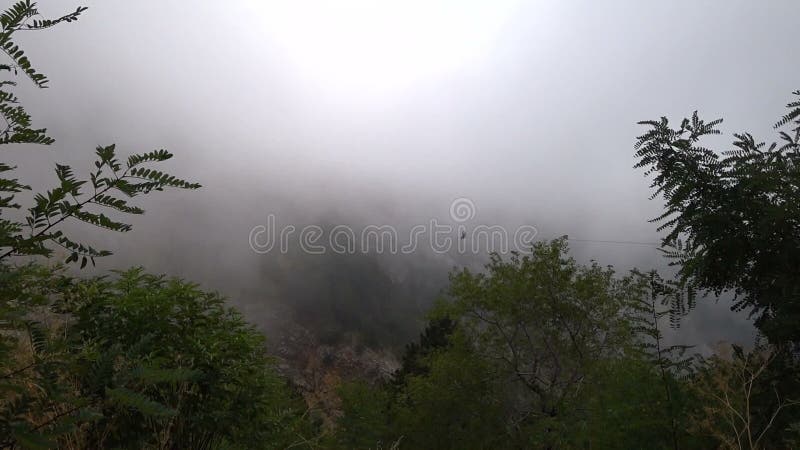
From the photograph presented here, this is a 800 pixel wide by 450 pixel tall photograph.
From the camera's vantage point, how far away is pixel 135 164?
1.88 m

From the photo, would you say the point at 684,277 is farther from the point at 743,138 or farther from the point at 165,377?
the point at 165,377

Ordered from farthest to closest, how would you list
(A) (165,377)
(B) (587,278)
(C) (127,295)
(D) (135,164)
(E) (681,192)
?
(B) (587,278), (E) (681,192), (C) (127,295), (A) (165,377), (D) (135,164)

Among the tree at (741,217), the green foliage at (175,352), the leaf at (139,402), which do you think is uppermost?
→ the tree at (741,217)

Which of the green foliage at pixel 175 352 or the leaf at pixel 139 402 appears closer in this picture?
the leaf at pixel 139 402

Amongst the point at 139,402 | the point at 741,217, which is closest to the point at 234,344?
the point at 139,402

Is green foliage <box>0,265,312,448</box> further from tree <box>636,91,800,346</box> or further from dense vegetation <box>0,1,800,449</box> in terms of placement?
tree <box>636,91,800,346</box>

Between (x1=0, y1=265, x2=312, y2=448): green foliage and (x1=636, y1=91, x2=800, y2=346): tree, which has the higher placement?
(x1=636, y1=91, x2=800, y2=346): tree

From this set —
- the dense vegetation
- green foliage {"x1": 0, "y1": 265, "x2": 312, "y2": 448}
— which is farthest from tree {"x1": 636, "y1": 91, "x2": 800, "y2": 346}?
green foliage {"x1": 0, "y1": 265, "x2": 312, "y2": 448}

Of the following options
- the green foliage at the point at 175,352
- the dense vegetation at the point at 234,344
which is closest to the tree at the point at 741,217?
the dense vegetation at the point at 234,344

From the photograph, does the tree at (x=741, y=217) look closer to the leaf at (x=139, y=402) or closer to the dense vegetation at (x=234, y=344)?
the dense vegetation at (x=234, y=344)

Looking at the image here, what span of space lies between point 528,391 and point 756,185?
18349mm

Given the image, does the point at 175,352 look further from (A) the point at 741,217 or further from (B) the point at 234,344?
(A) the point at 741,217

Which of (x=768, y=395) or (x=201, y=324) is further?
(x=768, y=395)

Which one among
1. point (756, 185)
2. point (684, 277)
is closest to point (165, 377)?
point (684, 277)
